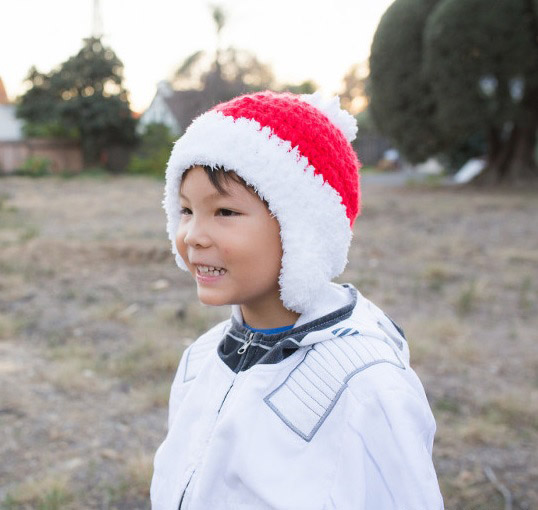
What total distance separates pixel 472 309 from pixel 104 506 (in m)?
3.57

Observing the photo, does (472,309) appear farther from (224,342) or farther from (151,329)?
(224,342)

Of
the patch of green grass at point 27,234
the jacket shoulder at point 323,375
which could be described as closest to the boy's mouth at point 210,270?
the jacket shoulder at point 323,375

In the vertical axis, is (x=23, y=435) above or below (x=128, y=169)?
above

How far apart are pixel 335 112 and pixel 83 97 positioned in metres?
24.7

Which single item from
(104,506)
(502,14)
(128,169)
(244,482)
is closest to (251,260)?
(244,482)

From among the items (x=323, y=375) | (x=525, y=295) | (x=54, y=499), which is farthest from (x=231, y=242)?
(x=525, y=295)

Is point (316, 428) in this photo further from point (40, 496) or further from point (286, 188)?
→ point (40, 496)

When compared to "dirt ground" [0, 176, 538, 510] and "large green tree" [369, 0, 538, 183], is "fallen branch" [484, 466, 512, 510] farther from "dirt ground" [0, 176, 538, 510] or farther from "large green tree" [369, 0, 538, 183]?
"large green tree" [369, 0, 538, 183]

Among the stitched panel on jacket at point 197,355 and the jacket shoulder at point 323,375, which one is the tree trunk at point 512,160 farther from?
the jacket shoulder at point 323,375

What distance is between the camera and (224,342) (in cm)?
151

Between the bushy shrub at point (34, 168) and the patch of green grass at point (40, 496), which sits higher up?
the patch of green grass at point (40, 496)

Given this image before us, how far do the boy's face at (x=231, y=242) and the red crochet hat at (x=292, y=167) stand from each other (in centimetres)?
3

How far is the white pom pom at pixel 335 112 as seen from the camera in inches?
57.8

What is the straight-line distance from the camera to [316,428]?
1178mm
